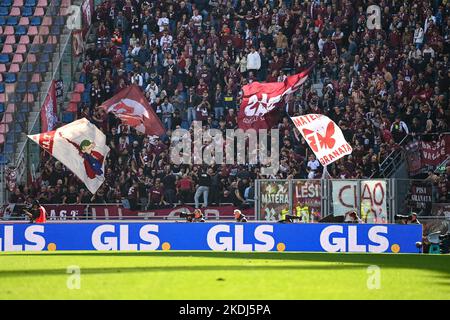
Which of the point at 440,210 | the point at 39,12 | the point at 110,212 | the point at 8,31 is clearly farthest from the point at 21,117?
the point at 440,210

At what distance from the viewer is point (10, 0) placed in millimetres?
49781

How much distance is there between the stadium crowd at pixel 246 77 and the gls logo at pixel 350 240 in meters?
5.53

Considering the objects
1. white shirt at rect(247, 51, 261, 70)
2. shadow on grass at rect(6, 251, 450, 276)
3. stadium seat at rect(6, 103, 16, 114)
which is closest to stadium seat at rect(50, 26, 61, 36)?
stadium seat at rect(6, 103, 16, 114)

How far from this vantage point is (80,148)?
1468 inches

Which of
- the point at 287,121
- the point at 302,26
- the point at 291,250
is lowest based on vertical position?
the point at 291,250

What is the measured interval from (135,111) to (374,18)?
9.75 meters

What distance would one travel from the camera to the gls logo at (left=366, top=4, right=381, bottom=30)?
43.2 m

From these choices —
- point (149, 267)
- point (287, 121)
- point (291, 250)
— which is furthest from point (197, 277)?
point (287, 121)

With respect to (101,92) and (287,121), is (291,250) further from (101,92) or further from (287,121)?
(101,92)

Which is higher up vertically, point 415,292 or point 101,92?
point 101,92

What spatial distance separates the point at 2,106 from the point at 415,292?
99.0ft

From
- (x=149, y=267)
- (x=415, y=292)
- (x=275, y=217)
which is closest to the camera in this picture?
(x=415, y=292)

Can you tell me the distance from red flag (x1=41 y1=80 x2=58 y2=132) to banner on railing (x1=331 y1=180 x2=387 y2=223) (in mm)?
12126

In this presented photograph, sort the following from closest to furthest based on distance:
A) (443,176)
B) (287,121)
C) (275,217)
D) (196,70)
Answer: (275,217)
(443,176)
(287,121)
(196,70)
